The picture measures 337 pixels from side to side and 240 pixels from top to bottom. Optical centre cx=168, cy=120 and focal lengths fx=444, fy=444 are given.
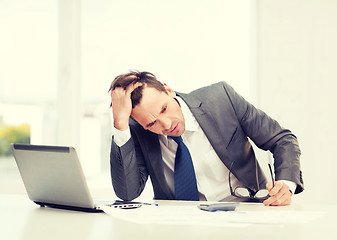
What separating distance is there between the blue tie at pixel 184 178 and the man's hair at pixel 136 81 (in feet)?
0.94

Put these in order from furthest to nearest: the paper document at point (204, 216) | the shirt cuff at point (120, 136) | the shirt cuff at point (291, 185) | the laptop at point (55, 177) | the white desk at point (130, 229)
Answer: the shirt cuff at point (120, 136) < the shirt cuff at point (291, 185) < the laptop at point (55, 177) < the paper document at point (204, 216) < the white desk at point (130, 229)

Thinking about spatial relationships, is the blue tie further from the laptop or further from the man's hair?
the laptop

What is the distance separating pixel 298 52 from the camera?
3283 millimetres

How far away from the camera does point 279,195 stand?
1.46m

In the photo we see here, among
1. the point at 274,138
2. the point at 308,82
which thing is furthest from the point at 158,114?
the point at 308,82

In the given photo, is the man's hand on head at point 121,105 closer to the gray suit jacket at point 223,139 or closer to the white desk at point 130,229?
the gray suit jacket at point 223,139

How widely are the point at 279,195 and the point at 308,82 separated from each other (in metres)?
2.00

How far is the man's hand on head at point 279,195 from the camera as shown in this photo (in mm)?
1444

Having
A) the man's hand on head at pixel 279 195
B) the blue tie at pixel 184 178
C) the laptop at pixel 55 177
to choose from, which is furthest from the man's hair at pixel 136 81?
the man's hand on head at pixel 279 195

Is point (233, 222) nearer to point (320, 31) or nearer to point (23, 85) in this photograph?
point (320, 31)

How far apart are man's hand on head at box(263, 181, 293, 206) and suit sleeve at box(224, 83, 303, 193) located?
0.16 m

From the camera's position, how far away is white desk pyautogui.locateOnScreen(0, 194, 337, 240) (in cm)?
94

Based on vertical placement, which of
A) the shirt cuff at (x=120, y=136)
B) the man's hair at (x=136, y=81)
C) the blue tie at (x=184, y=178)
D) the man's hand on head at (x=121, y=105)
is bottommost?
the blue tie at (x=184, y=178)

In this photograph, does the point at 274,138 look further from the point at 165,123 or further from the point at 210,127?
the point at 165,123
